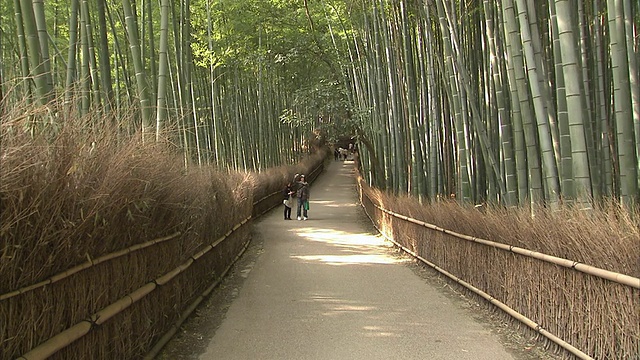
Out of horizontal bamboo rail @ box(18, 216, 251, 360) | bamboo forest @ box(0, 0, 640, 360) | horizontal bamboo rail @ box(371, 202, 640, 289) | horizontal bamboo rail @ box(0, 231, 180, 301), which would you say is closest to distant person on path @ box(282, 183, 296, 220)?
bamboo forest @ box(0, 0, 640, 360)

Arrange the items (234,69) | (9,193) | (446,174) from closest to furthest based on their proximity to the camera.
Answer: (9,193) → (446,174) → (234,69)

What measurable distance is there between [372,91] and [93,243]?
8774mm

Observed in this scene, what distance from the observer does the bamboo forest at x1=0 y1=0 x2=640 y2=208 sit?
3852mm

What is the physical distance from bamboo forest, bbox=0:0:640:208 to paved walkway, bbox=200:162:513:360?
1.12m

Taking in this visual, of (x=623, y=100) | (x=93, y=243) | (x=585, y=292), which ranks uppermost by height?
(x=623, y=100)

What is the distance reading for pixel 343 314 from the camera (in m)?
4.78

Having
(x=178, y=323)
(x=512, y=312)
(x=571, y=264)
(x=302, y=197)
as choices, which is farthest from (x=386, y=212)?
(x=571, y=264)

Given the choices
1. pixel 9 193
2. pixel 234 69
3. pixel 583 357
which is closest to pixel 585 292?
pixel 583 357

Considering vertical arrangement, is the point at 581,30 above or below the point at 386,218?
above

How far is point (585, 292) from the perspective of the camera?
3.11 meters

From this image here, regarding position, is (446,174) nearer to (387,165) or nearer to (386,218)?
(386,218)

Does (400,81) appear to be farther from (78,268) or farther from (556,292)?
(78,268)

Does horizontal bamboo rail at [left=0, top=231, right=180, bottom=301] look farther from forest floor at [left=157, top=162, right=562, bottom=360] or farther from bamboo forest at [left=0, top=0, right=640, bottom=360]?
forest floor at [left=157, top=162, right=562, bottom=360]

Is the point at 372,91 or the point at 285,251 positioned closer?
the point at 285,251
